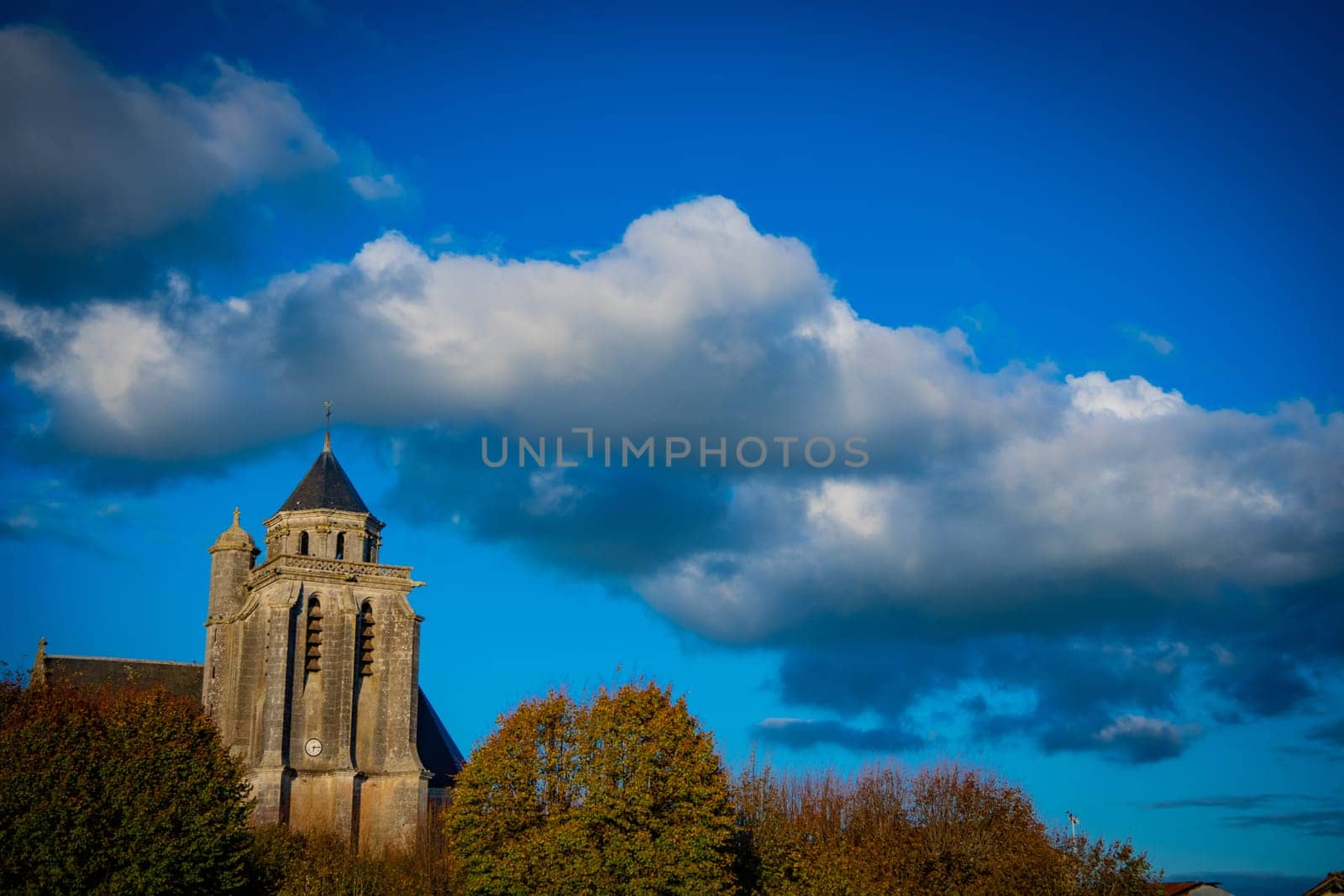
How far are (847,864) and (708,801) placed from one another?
9961 millimetres

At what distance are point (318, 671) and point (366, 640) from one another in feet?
9.06

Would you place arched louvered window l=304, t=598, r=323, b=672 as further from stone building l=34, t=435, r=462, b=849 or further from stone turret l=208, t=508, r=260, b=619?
stone turret l=208, t=508, r=260, b=619

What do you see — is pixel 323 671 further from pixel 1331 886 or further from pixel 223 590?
pixel 1331 886

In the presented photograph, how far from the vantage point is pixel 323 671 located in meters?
60.9

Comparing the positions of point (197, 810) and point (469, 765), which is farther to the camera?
point (469, 765)

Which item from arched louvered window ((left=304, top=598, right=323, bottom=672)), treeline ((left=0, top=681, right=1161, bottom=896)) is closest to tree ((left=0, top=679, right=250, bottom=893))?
treeline ((left=0, top=681, right=1161, bottom=896))

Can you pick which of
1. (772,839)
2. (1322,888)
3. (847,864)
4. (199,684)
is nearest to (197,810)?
(772,839)

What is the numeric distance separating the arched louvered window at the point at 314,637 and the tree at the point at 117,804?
52.1 feet

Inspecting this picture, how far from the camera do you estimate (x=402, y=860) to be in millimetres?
54375

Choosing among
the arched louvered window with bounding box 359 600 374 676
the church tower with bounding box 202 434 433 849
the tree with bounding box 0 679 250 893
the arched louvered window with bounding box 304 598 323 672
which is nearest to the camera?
the tree with bounding box 0 679 250 893

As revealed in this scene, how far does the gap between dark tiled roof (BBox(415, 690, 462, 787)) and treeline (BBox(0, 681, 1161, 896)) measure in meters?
11.5

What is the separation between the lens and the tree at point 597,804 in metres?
41.9

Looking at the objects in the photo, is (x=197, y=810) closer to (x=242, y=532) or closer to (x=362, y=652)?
(x=362, y=652)

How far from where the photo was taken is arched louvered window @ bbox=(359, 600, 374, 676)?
62406 mm
